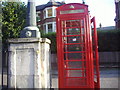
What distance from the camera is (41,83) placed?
4.00m

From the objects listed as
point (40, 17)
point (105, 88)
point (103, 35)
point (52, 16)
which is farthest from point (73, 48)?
point (40, 17)

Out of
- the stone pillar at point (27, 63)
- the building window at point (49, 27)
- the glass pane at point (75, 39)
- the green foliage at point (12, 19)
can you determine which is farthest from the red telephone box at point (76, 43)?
the building window at point (49, 27)

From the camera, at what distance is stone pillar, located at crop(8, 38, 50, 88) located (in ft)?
12.8

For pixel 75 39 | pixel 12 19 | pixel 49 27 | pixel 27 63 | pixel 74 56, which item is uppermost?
pixel 49 27

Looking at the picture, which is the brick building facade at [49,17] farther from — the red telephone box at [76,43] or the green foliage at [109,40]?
the red telephone box at [76,43]

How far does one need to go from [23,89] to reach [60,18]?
2359 millimetres

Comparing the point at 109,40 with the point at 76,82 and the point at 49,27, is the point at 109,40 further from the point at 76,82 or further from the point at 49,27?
the point at 49,27

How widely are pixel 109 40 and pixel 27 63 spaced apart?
39.4 ft

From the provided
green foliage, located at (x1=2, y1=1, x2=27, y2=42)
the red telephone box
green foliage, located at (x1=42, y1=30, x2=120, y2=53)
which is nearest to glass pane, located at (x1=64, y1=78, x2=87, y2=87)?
the red telephone box

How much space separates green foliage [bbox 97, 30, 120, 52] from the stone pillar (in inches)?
450

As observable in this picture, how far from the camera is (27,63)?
397 cm

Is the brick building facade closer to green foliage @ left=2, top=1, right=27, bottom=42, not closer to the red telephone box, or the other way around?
green foliage @ left=2, top=1, right=27, bottom=42

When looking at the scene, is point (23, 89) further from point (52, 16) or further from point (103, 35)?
point (52, 16)

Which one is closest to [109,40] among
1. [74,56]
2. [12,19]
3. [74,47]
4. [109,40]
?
[109,40]
